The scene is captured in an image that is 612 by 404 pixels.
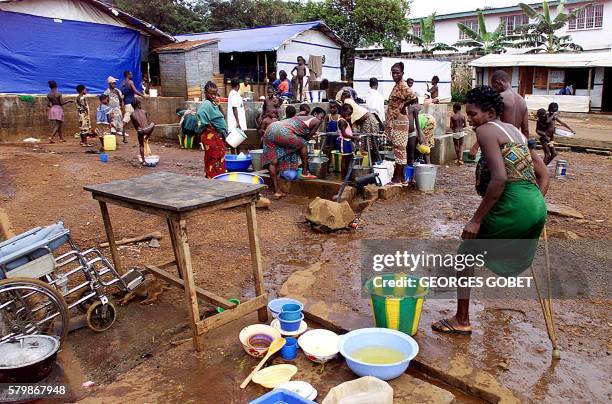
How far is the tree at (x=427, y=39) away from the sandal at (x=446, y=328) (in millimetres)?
26384

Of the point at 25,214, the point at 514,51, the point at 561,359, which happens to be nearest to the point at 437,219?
the point at 561,359

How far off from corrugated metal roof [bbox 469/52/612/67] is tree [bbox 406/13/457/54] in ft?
13.0

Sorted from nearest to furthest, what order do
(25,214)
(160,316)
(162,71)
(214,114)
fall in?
(160,316)
(25,214)
(214,114)
(162,71)

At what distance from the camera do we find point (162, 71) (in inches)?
626

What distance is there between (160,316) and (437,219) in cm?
405

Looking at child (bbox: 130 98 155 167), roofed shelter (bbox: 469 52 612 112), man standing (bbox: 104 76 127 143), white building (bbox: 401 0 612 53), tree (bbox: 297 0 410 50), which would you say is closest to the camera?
child (bbox: 130 98 155 167)

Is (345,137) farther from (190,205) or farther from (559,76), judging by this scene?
(559,76)

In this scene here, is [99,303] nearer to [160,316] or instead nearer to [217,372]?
[160,316]

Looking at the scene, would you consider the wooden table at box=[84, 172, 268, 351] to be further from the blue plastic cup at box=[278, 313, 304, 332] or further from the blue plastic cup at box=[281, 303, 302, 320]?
the blue plastic cup at box=[278, 313, 304, 332]

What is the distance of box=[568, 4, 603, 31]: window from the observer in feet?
82.2

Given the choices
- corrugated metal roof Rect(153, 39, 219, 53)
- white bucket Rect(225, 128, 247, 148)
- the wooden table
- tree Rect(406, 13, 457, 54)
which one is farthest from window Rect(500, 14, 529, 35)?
the wooden table

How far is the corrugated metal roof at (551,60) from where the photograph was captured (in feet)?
67.2

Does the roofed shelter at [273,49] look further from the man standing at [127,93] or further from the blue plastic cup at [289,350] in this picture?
the blue plastic cup at [289,350]

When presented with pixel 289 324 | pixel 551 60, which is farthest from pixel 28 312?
pixel 551 60
